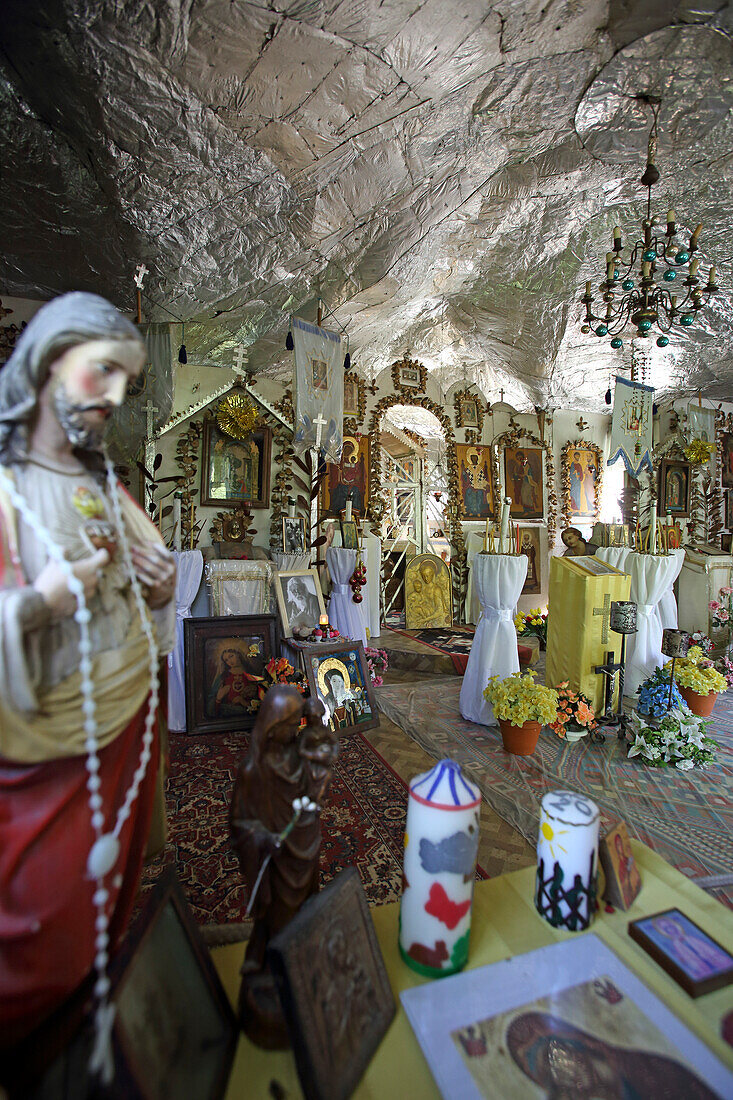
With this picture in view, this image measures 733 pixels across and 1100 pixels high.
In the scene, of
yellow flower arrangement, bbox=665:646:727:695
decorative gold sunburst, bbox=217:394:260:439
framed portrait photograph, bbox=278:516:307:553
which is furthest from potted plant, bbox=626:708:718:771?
decorative gold sunburst, bbox=217:394:260:439

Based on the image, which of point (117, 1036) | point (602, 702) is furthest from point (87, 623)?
point (602, 702)

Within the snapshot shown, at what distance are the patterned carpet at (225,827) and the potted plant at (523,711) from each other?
93 centimetres

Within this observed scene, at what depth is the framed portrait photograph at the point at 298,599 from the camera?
470 centimetres

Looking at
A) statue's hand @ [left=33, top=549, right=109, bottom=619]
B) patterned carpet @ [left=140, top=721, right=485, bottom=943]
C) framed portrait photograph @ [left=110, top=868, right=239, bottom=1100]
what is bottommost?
patterned carpet @ [left=140, top=721, right=485, bottom=943]

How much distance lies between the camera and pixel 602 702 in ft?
14.2

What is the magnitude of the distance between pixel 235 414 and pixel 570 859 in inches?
240

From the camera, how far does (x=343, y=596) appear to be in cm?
614

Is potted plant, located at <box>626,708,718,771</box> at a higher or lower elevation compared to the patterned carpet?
higher

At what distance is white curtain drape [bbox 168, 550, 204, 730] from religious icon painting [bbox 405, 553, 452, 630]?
399 centimetres

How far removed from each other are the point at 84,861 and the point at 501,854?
2.35 metres

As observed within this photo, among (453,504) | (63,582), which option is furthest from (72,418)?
(453,504)

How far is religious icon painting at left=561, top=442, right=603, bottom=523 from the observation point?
978 centimetres

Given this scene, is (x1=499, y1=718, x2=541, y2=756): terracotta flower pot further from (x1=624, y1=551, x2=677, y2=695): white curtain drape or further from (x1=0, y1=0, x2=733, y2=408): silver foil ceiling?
(x1=0, y1=0, x2=733, y2=408): silver foil ceiling

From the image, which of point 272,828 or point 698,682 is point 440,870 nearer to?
point 272,828
